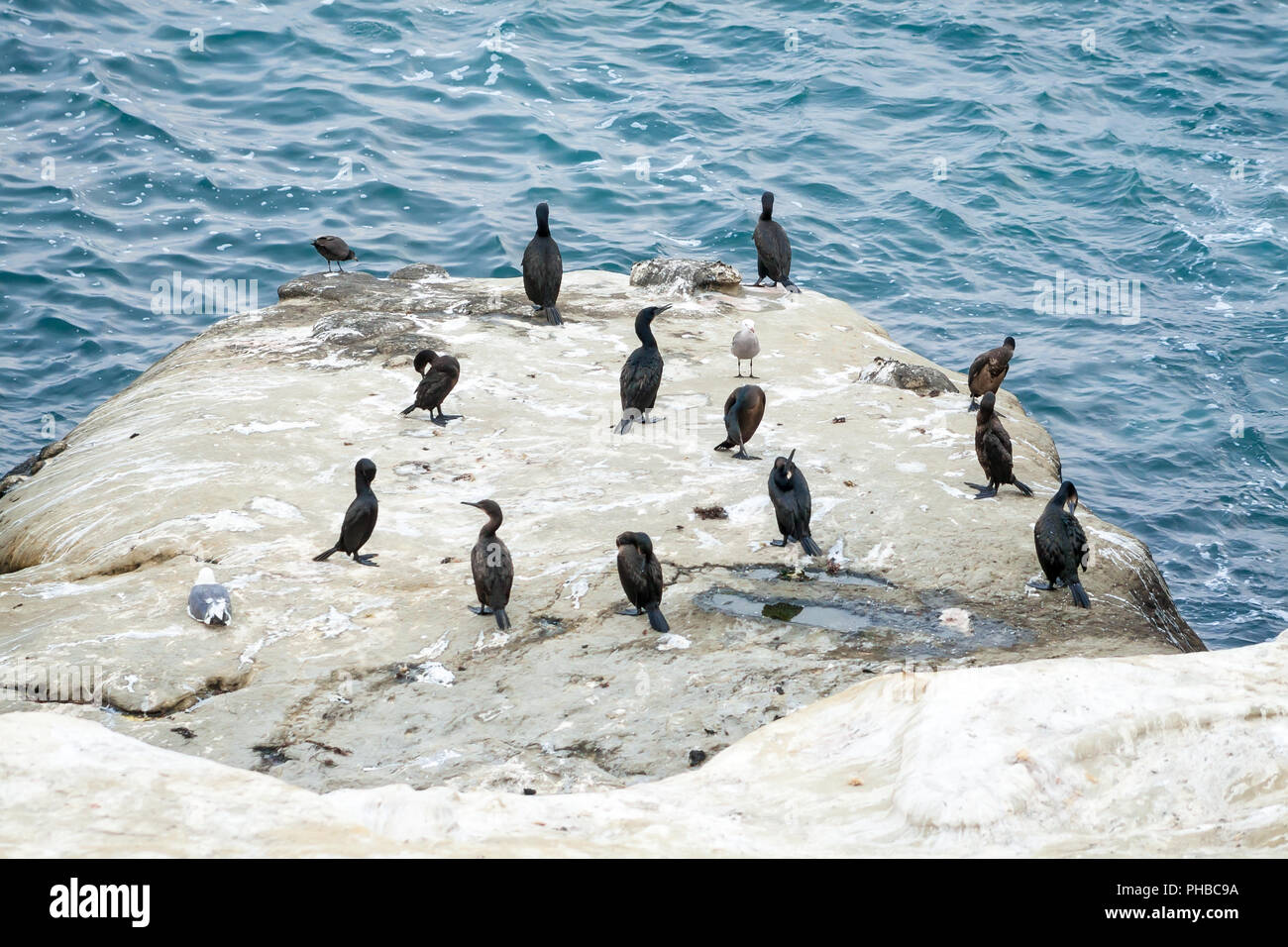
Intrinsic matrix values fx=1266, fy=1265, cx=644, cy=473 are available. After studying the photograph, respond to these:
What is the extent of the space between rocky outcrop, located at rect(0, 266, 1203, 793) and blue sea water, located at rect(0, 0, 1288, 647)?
5044 mm

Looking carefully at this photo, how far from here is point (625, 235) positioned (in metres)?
22.1

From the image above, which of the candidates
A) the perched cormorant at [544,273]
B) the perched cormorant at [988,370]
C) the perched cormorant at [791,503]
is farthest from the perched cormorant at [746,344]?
the perched cormorant at [791,503]

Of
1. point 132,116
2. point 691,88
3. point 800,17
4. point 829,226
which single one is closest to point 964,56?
point 800,17

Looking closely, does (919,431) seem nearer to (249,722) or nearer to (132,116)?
(249,722)

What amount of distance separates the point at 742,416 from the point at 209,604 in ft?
14.7

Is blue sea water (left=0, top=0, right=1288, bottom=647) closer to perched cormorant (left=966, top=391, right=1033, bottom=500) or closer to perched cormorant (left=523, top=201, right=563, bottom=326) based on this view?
perched cormorant (left=966, top=391, right=1033, bottom=500)

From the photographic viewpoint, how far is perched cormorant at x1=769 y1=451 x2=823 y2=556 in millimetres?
8375

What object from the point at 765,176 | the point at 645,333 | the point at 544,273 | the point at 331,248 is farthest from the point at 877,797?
the point at 765,176

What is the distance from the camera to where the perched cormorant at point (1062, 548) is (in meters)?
7.84

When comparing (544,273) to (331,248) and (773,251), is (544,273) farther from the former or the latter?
(331,248)

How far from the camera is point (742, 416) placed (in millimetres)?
10094

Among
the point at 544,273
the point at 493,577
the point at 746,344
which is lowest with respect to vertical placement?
the point at 493,577

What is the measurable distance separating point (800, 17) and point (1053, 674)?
95.8 feet

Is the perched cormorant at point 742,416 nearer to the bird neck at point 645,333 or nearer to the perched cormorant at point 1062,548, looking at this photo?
the bird neck at point 645,333
